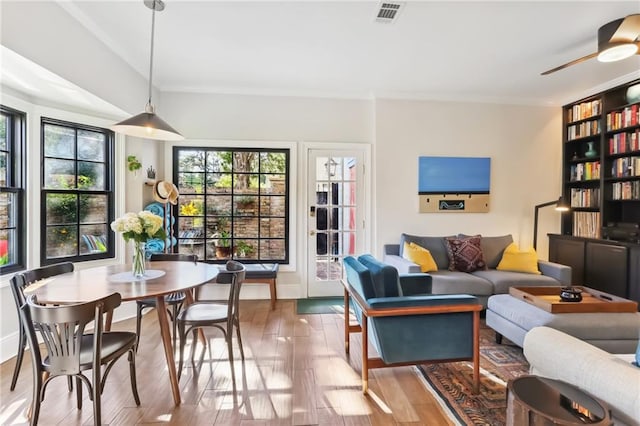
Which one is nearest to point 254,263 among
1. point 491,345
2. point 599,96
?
point 491,345

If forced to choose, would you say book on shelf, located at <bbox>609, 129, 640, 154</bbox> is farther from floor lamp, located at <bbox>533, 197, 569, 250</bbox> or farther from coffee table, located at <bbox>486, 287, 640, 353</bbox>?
coffee table, located at <bbox>486, 287, 640, 353</bbox>

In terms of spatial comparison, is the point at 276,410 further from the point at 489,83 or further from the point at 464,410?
the point at 489,83

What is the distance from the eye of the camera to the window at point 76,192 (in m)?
3.20

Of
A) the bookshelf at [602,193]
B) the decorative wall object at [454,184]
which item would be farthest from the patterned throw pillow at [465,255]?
the bookshelf at [602,193]

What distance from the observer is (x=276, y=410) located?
202 centimetres

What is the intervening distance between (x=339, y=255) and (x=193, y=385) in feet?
8.69

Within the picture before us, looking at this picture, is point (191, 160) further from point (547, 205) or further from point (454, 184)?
point (547, 205)

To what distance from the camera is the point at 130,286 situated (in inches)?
84.3

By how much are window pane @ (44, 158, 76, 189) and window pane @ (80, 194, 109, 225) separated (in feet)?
0.63

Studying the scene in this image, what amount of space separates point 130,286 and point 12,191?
1.81 meters

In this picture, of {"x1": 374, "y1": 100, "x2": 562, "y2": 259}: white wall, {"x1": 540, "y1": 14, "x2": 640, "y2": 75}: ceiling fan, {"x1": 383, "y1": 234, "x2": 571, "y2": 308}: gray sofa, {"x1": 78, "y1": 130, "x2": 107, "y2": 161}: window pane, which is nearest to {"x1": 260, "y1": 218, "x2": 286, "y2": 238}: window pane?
{"x1": 374, "y1": 100, "x2": 562, "y2": 259}: white wall

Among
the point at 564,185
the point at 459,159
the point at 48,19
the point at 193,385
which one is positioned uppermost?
the point at 48,19

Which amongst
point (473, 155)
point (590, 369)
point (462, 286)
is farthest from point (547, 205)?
point (590, 369)

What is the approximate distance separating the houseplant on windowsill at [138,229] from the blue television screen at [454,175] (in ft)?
11.2
